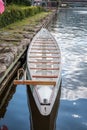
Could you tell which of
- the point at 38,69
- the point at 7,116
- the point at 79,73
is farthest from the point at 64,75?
the point at 7,116

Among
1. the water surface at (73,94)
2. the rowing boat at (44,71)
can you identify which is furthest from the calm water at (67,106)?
the rowing boat at (44,71)

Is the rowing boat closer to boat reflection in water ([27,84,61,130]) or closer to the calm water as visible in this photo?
boat reflection in water ([27,84,61,130])

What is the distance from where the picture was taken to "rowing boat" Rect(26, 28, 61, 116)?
1029cm

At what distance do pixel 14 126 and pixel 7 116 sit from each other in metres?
0.95

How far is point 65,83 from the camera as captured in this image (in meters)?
16.0

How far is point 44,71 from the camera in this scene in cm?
1372

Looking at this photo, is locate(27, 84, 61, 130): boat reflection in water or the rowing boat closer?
the rowing boat

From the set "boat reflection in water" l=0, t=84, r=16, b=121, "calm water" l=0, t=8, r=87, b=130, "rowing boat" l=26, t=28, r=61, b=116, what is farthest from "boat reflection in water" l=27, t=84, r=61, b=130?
"boat reflection in water" l=0, t=84, r=16, b=121

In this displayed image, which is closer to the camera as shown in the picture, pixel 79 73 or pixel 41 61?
pixel 41 61

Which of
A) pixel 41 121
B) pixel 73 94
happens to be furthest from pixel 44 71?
pixel 41 121

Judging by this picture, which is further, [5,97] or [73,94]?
[73,94]

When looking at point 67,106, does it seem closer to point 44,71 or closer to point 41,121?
point 44,71

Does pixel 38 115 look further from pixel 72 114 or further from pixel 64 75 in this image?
pixel 64 75

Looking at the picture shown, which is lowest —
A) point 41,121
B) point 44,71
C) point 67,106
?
point 67,106
